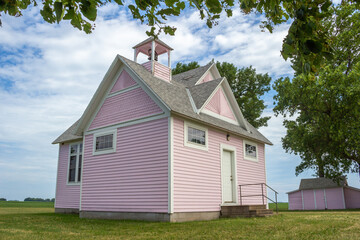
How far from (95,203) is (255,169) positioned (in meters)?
7.92

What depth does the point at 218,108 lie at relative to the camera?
1421 centimetres

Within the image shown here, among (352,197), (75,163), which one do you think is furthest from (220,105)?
(352,197)

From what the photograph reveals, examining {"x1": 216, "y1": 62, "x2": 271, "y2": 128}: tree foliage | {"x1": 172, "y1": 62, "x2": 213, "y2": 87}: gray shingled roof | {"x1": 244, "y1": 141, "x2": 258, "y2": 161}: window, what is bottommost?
{"x1": 244, "y1": 141, "x2": 258, "y2": 161}: window

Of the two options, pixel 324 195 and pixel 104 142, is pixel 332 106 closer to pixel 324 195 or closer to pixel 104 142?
pixel 324 195

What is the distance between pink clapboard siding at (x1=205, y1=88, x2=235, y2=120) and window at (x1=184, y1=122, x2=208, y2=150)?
147cm

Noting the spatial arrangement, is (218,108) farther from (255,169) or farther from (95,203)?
(95,203)

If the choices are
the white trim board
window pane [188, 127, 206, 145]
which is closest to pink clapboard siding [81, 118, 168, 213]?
the white trim board

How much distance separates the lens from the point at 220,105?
14.4 m

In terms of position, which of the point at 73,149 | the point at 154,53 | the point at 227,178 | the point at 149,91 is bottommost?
the point at 227,178

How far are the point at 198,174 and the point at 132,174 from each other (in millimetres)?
2523

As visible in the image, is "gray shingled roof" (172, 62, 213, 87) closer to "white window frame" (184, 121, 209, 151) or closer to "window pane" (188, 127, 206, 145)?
"white window frame" (184, 121, 209, 151)

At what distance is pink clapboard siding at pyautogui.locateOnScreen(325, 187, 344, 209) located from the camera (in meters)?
30.0

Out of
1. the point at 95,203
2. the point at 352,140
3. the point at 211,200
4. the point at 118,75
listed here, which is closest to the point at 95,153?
the point at 95,203

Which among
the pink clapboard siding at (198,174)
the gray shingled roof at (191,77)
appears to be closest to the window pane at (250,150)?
the pink clapboard siding at (198,174)
